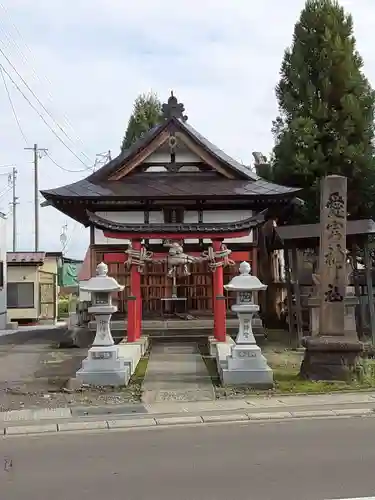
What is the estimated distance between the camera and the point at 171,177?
2198 cm

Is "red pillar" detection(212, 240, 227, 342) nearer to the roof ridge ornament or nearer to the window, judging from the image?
the roof ridge ornament

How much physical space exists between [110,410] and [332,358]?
4634 millimetres

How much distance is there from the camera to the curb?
9273mm

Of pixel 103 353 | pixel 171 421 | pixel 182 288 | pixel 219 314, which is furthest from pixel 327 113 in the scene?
pixel 171 421

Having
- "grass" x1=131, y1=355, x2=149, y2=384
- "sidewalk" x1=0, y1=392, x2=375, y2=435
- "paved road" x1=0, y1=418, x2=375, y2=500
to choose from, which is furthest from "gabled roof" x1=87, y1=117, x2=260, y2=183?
"paved road" x1=0, y1=418, x2=375, y2=500

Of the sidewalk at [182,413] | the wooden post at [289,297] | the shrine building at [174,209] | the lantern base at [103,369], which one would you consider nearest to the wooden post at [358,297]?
the wooden post at [289,297]

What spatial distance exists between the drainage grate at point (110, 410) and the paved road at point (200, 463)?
4.49 ft

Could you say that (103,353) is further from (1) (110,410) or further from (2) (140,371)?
(1) (110,410)

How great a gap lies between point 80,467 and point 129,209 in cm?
1473

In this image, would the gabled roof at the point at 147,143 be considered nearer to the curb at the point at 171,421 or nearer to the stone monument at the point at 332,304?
the stone monument at the point at 332,304

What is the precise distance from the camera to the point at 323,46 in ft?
78.7

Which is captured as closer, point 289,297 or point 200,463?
point 200,463

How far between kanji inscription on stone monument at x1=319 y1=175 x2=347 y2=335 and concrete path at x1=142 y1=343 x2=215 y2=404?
9.05ft

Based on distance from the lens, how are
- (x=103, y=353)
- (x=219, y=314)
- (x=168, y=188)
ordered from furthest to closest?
(x=168, y=188) < (x=219, y=314) < (x=103, y=353)
